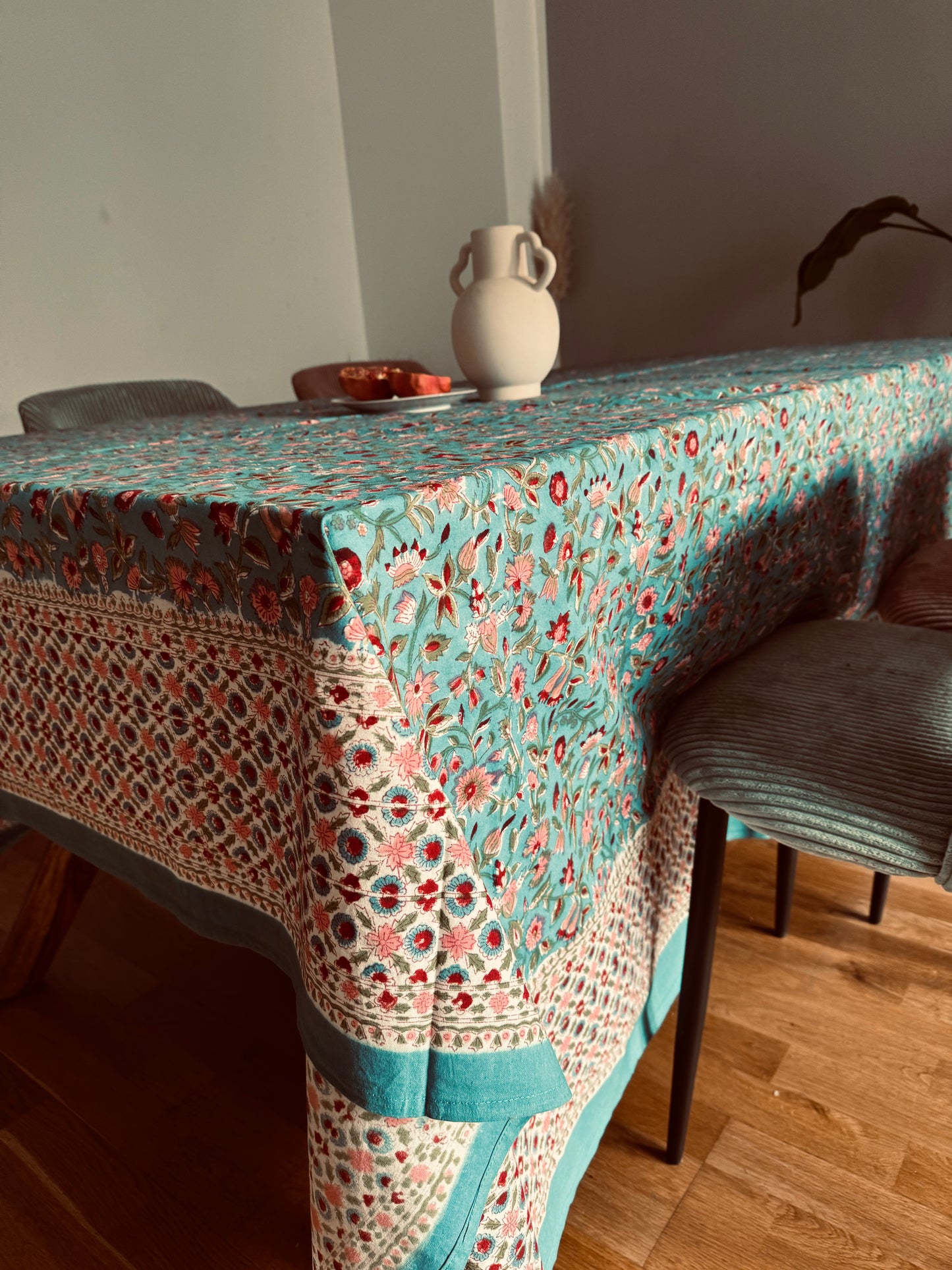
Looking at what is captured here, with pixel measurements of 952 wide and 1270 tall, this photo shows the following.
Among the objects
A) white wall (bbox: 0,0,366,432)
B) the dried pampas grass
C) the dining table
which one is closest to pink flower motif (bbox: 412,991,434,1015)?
the dining table

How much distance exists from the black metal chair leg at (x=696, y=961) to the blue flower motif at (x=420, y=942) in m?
0.40

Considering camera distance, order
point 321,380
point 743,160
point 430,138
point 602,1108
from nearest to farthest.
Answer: point 602,1108, point 321,380, point 743,160, point 430,138

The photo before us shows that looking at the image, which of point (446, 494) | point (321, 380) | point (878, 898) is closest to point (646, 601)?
point (446, 494)

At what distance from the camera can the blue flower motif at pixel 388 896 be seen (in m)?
0.38

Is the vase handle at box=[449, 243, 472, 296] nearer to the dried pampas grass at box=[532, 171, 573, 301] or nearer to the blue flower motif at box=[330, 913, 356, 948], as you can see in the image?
the blue flower motif at box=[330, 913, 356, 948]

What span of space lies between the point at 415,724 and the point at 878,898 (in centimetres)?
103

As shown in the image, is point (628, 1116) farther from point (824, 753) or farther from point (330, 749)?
point (330, 749)

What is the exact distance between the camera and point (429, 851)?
38 cm

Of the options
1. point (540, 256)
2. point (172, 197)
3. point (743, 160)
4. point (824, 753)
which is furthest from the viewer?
point (172, 197)

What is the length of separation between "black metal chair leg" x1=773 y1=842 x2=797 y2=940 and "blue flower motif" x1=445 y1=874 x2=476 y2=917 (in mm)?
807

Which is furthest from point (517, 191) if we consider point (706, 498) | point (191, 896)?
point (191, 896)

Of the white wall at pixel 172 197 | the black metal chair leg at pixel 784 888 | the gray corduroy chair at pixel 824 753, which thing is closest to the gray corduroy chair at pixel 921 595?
the black metal chair leg at pixel 784 888

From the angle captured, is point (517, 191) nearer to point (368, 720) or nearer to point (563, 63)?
point (563, 63)

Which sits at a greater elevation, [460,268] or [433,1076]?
[460,268]
